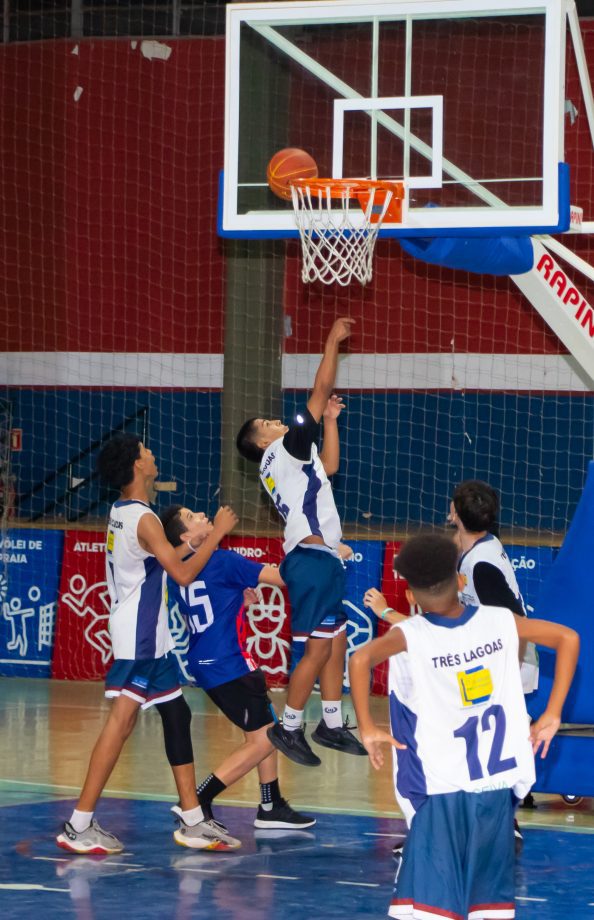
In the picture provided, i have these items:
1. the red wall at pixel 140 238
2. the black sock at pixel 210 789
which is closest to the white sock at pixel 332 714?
the black sock at pixel 210 789

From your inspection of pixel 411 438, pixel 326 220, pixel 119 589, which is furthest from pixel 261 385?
pixel 119 589

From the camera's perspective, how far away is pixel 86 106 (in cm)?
1828

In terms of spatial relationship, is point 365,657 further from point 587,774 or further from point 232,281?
point 232,281

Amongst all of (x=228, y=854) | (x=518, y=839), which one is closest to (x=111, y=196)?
(x=228, y=854)

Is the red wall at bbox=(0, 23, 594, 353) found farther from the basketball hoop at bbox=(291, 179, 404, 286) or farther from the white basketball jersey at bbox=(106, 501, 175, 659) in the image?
the white basketball jersey at bbox=(106, 501, 175, 659)

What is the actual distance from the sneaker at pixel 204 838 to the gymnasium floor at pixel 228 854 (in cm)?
5

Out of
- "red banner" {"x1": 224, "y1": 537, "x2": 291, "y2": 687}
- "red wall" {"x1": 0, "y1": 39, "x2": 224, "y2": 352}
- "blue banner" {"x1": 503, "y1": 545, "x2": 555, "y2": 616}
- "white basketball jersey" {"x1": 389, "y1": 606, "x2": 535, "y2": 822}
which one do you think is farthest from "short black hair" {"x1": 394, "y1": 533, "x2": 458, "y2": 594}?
"red wall" {"x1": 0, "y1": 39, "x2": 224, "y2": 352}

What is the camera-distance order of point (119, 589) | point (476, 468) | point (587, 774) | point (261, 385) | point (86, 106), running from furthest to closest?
1. point (86, 106)
2. point (476, 468)
3. point (261, 385)
4. point (587, 774)
5. point (119, 589)

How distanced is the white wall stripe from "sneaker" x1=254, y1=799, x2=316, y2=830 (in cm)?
1053

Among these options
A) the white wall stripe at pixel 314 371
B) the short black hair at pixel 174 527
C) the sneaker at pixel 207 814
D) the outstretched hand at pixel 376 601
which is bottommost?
the sneaker at pixel 207 814

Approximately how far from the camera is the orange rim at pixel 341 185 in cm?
739

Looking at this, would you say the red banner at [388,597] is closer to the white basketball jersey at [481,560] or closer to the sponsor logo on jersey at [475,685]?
the white basketball jersey at [481,560]

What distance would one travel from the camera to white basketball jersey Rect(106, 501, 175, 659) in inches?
262

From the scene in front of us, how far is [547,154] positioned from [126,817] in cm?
414
